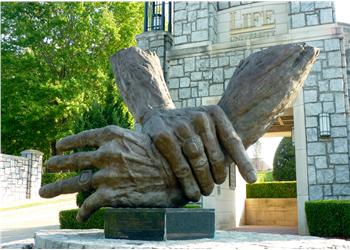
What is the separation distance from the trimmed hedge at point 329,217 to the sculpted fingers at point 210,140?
410cm

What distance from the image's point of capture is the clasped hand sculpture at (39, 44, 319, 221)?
3.19 meters

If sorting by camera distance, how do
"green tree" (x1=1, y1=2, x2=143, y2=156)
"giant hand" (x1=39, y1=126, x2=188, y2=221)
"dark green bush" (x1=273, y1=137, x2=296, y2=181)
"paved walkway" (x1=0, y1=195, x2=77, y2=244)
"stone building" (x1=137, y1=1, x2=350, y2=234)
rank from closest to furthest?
1. "giant hand" (x1=39, y1=126, x2=188, y2=221)
2. "stone building" (x1=137, y1=1, x2=350, y2=234)
3. "paved walkway" (x1=0, y1=195, x2=77, y2=244)
4. "dark green bush" (x1=273, y1=137, x2=296, y2=181)
5. "green tree" (x1=1, y1=2, x2=143, y2=156)

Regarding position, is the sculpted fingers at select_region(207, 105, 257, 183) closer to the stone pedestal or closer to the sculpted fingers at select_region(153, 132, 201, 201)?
the sculpted fingers at select_region(153, 132, 201, 201)

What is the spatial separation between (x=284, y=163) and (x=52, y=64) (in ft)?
36.1

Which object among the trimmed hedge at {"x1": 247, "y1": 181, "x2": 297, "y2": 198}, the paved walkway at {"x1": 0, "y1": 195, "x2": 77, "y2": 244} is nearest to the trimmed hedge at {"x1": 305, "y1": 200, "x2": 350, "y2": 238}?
the paved walkway at {"x1": 0, "y1": 195, "x2": 77, "y2": 244}

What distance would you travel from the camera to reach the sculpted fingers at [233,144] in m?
3.23

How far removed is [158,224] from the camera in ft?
10.1

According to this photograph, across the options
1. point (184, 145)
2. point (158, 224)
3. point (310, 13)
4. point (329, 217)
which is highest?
point (310, 13)

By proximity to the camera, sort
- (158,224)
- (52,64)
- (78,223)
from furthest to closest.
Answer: (52,64) < (78,223) < (158,224)

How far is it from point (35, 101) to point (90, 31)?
154 inches

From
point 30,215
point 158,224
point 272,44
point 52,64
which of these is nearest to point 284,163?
point 272,44

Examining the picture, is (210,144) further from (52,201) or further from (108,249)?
(52,201)

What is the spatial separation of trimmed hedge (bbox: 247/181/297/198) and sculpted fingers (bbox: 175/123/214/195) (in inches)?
371

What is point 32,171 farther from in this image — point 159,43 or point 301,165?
point 301,165
